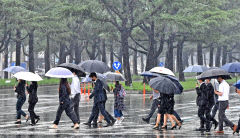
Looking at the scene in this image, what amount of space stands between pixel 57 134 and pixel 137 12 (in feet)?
108

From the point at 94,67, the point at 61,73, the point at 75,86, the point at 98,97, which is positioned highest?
the point at 94,67

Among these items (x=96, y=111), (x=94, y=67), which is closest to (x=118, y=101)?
(x=96, y=111)

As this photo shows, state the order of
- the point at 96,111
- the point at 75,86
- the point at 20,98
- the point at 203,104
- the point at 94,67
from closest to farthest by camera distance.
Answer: the point at 203,104
the point at 75,86
the point at 96,111
the point at 20,98
the point at 94,67

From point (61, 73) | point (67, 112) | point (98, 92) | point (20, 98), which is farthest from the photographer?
point (20, 98)

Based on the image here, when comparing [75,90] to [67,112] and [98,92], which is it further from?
[67,112]

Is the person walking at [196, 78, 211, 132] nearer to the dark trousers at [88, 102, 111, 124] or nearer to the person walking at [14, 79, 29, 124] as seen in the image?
the dark trousers at [88, 102, 111, 124]

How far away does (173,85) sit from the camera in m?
17.7

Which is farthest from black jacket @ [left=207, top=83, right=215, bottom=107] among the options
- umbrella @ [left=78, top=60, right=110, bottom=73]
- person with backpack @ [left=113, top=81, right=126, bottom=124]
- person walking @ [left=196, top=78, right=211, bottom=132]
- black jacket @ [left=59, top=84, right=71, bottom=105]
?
umbrella @ [left=78, top=60, right=110, bottom=73]

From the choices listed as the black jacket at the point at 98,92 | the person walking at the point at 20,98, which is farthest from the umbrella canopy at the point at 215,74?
the person walking at the point at 20,98

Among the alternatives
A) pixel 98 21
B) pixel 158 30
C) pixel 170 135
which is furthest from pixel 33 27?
pixel 170 135

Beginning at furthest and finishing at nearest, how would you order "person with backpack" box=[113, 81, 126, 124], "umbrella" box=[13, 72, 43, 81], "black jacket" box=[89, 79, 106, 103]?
"person with backpack" box=[113, 81, 126, 124], "black jacket" box=[89, 79, 106, 103], "umbrella" box=[13, 72, 43, 81]

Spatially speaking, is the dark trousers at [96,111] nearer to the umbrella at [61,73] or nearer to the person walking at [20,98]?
the umbrella at [61,73]

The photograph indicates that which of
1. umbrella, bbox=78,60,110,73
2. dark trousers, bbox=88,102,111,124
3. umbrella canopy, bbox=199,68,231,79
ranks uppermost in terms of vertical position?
umbrella, bbox=78,60,110,73

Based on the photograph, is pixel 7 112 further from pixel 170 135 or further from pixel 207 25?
pixel 207 25
